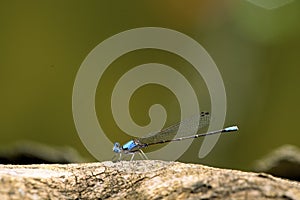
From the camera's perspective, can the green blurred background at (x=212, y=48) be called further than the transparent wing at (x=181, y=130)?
Yes

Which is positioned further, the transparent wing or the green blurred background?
the green blurred background

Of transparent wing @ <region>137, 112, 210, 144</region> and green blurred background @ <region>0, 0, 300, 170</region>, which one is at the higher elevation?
green blurred background @ <region>0, 0, 300, 170</region>

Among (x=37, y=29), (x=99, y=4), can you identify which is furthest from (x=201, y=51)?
(x=37, y=29)

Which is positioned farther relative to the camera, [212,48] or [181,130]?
[212,48]

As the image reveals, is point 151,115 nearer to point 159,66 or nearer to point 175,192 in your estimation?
point 159,66
